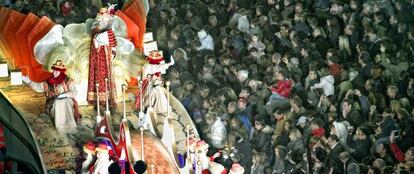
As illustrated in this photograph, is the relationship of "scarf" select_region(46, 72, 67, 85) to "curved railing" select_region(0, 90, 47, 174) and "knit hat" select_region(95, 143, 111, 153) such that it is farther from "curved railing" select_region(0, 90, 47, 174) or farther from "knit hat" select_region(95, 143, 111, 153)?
"knit hat" select_region(95, 143, 111, 153)

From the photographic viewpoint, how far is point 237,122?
57.6 feet

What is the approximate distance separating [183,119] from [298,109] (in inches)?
73.2

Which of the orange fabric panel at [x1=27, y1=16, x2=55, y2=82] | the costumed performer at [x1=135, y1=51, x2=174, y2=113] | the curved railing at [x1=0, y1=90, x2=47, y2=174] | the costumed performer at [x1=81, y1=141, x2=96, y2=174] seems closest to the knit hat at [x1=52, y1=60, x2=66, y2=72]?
the orange fabric panel at [x1=27, y1=16, x2=55, y2=82]

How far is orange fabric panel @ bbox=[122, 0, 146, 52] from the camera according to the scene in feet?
59.5

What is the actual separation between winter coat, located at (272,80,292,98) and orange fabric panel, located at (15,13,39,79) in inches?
138

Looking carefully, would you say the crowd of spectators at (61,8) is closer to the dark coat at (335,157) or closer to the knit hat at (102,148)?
the knit hat at (102,148)

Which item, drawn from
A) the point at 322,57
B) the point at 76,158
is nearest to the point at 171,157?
the point at 76,158

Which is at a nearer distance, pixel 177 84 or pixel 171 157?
pixel 171 157

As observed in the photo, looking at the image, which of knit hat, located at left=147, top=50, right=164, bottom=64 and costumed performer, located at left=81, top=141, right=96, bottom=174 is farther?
knit hat, located at left=147, top=50, right=164, bottom=64

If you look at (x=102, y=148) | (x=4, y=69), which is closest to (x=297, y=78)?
(x=102, y=148)

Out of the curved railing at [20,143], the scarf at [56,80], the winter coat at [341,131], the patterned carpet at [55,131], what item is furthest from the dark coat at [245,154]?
the curved railing at [20,143]

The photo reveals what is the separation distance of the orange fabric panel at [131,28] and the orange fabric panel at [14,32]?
144cm

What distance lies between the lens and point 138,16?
59.7 feet

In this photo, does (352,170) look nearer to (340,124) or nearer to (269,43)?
(340,124)
